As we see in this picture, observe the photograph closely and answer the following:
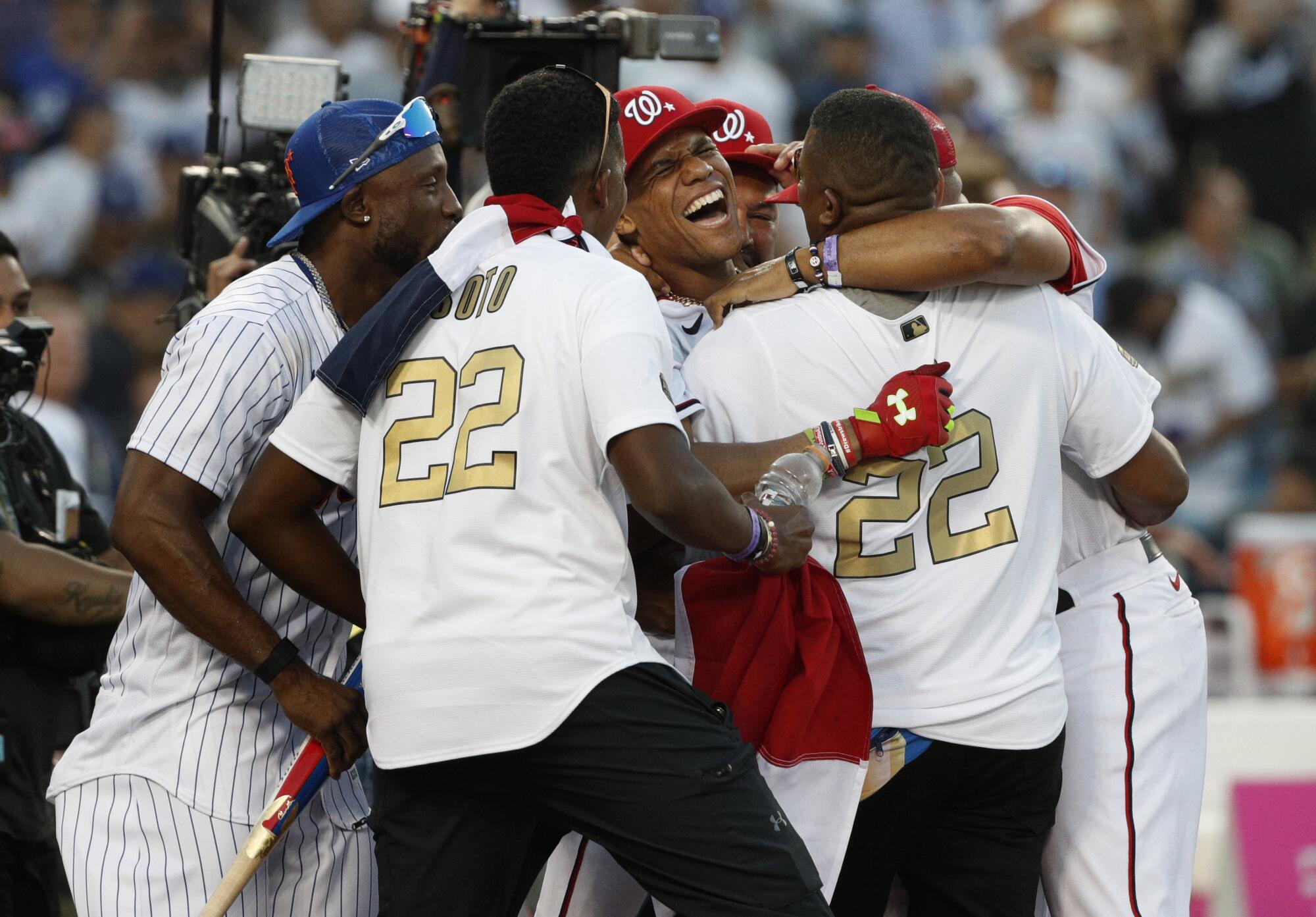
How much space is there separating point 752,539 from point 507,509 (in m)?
0.41

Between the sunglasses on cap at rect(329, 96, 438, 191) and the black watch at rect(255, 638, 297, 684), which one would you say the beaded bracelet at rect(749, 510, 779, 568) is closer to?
the black watch at rect(255, 638, 297, 684)

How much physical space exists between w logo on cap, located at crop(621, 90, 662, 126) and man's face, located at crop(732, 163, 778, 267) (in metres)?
0.50

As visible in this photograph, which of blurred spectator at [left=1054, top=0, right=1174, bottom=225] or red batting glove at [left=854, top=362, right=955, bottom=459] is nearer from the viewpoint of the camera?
red batting glove at [left=854, top=362, right=955, bottom=459]

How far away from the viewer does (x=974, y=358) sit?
299 cm

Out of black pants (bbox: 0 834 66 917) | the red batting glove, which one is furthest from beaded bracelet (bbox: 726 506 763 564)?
black pants (bbox: 0 834 66 917)

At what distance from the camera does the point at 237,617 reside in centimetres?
283

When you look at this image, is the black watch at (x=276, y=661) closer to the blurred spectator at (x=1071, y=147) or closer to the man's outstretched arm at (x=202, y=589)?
the man's outstretched arm at (x=202, y=589)

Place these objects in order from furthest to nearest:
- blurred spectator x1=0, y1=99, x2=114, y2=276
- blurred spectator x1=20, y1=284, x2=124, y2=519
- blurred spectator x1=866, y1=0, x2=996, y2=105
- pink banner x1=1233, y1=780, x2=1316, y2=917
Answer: blurred spectator x1=866, y1=0, x2=996, y2=105, blurred spectator x1=0, y1=99, x2=114, y2=276, blurred spectator x1=20, y1=284, x2=124, y2=519, pink banner x1=1233, y1=780, x2=1316, y2=917

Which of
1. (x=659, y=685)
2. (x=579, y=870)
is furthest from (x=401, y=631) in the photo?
(x=579, y=870)

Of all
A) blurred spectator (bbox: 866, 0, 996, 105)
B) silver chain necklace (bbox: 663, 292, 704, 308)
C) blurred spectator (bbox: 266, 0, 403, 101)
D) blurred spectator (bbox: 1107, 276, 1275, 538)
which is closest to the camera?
silver chain necklace (bbox: 663, 292, 704, 308)

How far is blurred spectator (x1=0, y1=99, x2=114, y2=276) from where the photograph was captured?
27.7ft

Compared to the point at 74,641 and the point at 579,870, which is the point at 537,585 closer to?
the point at 579,870

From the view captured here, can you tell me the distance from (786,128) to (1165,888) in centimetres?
695

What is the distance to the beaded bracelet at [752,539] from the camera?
2633 mm
